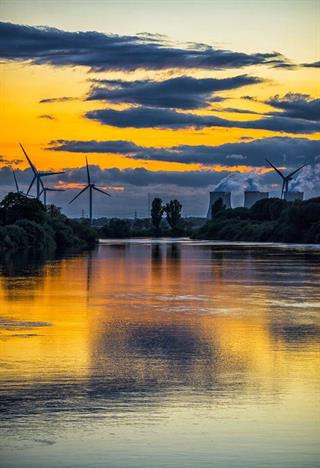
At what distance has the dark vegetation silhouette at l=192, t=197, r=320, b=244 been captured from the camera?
126 meters

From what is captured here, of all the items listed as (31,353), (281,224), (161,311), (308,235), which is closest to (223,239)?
(281,224)

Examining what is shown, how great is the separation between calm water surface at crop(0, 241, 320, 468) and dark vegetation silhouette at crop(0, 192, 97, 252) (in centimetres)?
5799

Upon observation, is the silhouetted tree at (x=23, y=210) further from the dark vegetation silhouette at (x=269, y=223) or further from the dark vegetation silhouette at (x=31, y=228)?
the dark vegetation silhouette at (x=269, y=223)

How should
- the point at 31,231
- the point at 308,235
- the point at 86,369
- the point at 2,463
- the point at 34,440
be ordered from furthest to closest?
the point at 308,235 < the point at 31,231 < the point at 86,369 < the point at 34,440 < the point at 2,463

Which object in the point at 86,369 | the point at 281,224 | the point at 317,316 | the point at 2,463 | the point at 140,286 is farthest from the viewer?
the point at 281,224

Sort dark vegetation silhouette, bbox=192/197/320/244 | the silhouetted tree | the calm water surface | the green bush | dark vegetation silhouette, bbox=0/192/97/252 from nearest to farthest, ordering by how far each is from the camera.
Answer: the calm water surface < the green bush < dark vegetation silhouette, bbox=0/192/97/252 < the silhouetted tree < dark vegetation silhouette, bbox=192/197/320/244

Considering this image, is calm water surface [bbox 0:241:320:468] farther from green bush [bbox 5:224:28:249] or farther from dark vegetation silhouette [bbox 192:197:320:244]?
dark vegetation silhouette [bbox 192:197:320:244]

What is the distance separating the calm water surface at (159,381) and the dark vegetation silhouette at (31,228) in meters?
58.0

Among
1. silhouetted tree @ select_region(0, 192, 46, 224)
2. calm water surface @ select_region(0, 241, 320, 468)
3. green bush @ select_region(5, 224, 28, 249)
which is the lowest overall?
A: calm water surface @ select_region(0, 241, 320, 468)

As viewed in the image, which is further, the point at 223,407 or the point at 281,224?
the point at 281,224

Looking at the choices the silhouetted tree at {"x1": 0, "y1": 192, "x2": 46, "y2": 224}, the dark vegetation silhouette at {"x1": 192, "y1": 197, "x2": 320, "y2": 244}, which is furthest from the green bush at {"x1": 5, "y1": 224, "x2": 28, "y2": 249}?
the dark vegetation silhouette at {"x1": 192, "y1": 197, "x2": 320, "y2": 244}

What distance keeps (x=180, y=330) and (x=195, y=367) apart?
6.33 m

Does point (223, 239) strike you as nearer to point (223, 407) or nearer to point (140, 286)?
point (140, 286)

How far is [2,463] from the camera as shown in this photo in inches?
425
